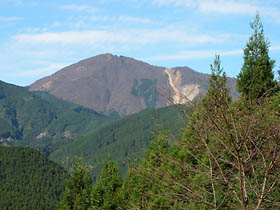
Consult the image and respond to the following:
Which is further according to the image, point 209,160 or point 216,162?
point 209,160

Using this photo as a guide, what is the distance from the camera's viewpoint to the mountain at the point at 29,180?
113 m

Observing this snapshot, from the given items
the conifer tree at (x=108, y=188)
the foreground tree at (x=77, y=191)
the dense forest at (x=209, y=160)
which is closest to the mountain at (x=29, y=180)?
the dense forest at (x=209, y=160)

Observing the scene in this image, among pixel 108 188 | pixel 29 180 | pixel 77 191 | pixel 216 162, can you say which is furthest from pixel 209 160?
pixel 29 180

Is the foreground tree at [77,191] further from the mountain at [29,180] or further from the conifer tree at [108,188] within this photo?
the mountain at [29,180]

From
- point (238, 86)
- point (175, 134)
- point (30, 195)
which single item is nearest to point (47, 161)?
point (30, 195)

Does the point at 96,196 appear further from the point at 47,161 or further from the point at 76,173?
the point at 47,161

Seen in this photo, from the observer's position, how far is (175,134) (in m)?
6.50

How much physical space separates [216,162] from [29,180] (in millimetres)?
146023

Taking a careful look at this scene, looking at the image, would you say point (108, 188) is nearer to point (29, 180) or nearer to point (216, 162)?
point (216, 162)

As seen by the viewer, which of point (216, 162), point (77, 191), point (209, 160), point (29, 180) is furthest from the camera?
→ point (29, 180)

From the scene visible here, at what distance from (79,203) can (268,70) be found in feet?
56.4

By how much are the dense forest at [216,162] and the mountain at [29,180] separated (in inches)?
3399

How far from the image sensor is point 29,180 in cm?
14175

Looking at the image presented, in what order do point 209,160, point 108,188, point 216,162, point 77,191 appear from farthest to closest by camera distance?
point 108,188 < point 77,191 < point 209,160 < point 216,162
